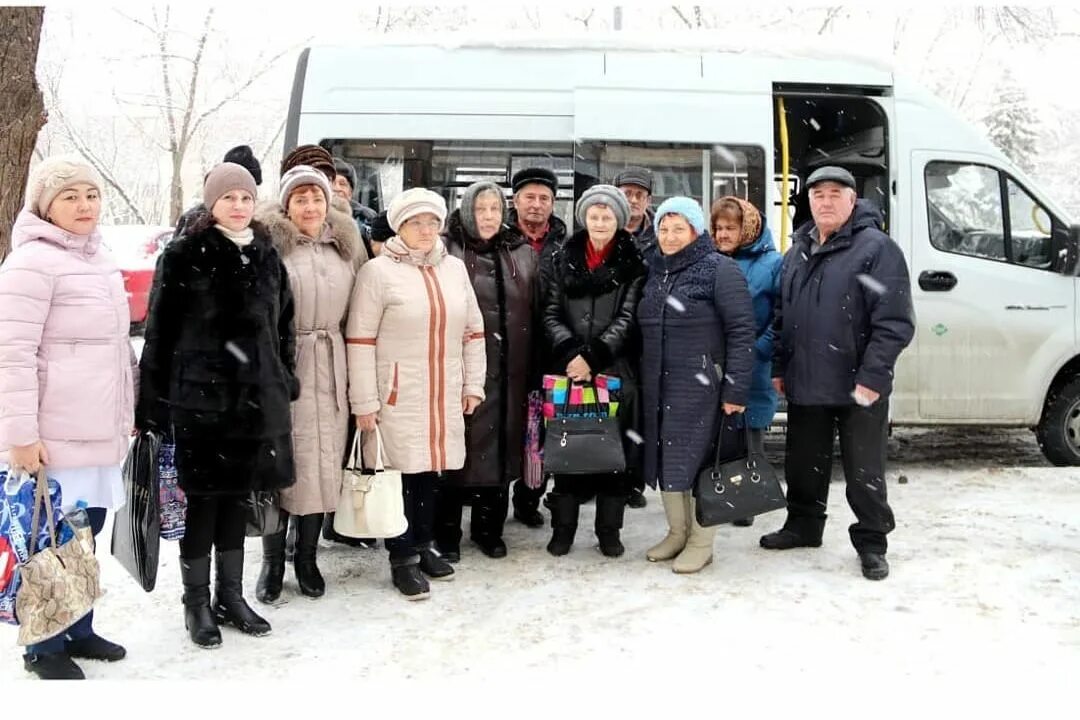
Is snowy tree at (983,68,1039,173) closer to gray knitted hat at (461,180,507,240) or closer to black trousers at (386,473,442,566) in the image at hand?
gray knitted hat at (461,180,507,240)

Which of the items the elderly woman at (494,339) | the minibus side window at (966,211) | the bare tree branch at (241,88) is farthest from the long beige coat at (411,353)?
the bare tree branch at (241,88)

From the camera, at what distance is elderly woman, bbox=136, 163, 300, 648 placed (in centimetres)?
342

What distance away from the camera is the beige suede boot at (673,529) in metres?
4.63

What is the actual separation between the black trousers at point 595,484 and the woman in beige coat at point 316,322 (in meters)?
1.16

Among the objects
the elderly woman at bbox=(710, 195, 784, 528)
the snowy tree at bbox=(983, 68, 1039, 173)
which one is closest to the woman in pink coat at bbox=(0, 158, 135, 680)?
the elderly woman at bbox=(710, 195, 784, 528)

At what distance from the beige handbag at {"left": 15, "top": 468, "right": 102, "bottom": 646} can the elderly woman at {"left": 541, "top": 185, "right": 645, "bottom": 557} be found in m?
2.16

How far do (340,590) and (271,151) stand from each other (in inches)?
840

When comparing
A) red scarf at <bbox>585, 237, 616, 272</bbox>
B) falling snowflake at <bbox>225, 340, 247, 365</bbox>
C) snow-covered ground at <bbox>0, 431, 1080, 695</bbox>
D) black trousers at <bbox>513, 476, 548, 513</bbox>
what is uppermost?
red scarf at <bbox>585, 237, 616, 272</bbox>

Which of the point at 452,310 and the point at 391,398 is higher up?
the point at 452,310

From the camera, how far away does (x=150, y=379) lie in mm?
3451

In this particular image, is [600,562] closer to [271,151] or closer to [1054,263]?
[1054,263]

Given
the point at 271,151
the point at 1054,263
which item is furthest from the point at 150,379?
the point at 271,151

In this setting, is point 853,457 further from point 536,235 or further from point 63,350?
Answer: point 63,350

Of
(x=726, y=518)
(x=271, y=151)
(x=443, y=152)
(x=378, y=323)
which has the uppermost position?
(x=271, y=151)
